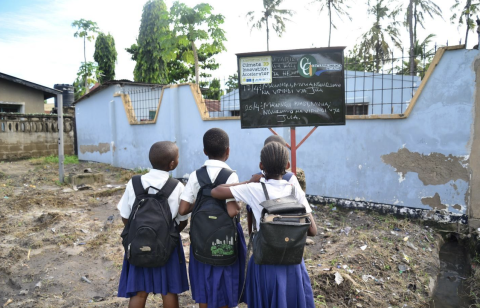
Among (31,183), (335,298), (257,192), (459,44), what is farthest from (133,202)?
(31,183)

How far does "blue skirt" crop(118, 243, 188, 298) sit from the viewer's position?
7.63 feet

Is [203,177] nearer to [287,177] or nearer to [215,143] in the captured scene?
[215,143]

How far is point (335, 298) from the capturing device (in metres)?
3.10

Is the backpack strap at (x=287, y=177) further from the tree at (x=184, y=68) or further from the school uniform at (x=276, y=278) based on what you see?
the tree at (x=184, y=68)

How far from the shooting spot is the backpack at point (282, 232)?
1.87 m

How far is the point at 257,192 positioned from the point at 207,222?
1.22ft

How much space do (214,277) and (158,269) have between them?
39 centimetres

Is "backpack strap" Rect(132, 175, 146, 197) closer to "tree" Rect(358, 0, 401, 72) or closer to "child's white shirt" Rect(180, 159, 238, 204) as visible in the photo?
"child's white shirt" Rect(180, 159, 238, 204)

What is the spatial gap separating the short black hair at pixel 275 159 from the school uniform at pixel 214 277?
10.8 inches

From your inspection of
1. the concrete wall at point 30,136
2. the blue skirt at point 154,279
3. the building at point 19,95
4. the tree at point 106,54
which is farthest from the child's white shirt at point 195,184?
the tree at point 106,54

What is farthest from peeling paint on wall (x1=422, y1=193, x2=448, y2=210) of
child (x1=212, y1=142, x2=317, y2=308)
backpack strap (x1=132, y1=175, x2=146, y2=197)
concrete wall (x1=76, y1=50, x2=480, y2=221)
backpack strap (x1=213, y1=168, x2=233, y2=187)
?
backpack strap (x1=132, y1=175, x2=146, y2=197)

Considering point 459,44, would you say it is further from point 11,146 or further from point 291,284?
point 11,146

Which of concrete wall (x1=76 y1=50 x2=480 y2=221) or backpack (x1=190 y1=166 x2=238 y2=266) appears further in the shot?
concrete wall (x1=76 y1=50 x2=480 y2=221)

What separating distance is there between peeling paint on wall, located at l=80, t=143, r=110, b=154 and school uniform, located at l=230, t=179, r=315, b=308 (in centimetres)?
1002
